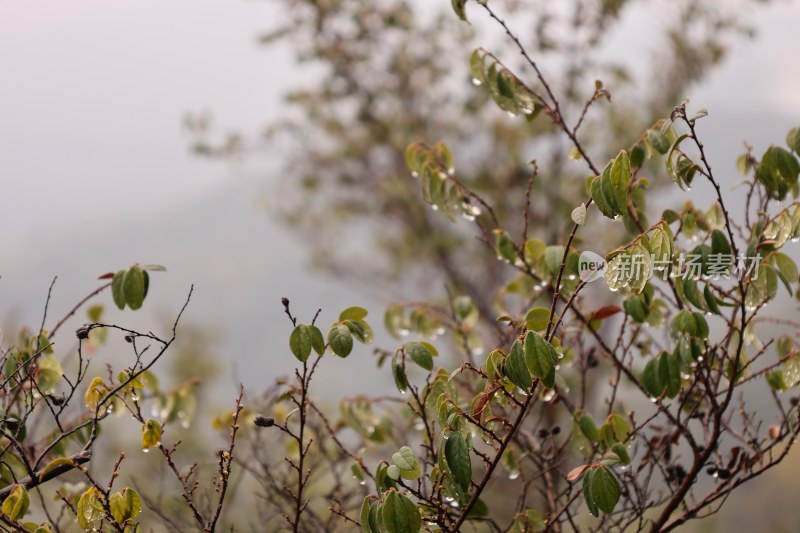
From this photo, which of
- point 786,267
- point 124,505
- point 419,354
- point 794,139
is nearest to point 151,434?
point 124,505

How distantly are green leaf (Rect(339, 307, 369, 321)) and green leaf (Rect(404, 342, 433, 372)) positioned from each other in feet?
0.42

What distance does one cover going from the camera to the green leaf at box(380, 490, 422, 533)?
4.76 ft

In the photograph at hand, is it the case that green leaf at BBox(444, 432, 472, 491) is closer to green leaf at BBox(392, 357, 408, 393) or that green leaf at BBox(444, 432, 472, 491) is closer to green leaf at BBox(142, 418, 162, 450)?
green leaf at BBox(392, 357, 408, 393)

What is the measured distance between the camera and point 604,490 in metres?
1.58

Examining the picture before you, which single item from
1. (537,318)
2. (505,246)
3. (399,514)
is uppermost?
(505,246)

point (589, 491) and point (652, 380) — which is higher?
point (652, 380)

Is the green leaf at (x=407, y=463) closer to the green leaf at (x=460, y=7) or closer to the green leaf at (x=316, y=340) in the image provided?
the green leaf at (x=316, y=340)

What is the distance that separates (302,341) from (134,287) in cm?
48

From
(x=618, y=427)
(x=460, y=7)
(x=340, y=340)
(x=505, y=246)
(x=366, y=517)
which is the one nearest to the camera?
(x=366, y=517)

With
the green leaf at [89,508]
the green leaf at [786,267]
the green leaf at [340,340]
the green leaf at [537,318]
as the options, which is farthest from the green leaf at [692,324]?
the green leaf at [89,508]

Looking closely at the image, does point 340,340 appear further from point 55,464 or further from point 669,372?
point 669,372

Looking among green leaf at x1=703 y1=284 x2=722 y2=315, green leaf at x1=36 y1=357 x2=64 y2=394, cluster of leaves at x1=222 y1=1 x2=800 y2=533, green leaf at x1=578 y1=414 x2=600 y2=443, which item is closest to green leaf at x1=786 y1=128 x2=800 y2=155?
cluster of leaves at x1=222 y1=1 x2=800 y2=533

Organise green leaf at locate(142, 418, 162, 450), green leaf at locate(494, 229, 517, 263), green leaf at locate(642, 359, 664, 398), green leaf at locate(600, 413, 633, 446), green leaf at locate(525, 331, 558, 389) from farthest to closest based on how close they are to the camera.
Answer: green leaf at locate(494, 229, 517, 263) → green leaf at locate(600, 413, 633, 446) → green leaf at locate(642, 359, 664, 398) → green leaf at locate(142, 418, 162, 450) → green leaf at locate(525, 331, 558, 389)

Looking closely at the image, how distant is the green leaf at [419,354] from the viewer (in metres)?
1.73
